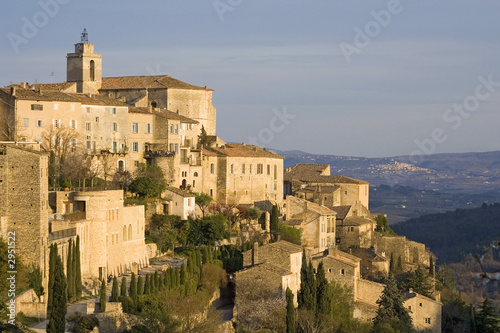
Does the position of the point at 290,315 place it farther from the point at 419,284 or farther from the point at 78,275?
the point at 419,284

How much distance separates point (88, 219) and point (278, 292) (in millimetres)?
9295

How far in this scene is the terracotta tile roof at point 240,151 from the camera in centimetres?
6150

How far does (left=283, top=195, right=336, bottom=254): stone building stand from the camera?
2354 inches

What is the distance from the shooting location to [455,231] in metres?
113

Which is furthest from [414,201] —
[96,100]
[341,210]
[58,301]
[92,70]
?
[58,301]

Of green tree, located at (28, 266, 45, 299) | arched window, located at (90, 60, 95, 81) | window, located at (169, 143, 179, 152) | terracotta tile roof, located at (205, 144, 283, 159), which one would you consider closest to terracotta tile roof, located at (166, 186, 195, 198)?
window, located at (169, 143, 179, 152)

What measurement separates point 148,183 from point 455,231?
67003 millimetres

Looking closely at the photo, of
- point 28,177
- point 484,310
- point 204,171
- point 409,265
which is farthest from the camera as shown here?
point 409,265

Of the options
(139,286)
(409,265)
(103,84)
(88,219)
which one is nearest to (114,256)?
(88,219)

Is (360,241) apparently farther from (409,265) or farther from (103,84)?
(103,84)

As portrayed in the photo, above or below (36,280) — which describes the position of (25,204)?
above

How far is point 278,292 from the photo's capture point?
4475 centimetres

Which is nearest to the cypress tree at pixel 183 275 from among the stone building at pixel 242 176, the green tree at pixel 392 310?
the green tree at pixel 392 310

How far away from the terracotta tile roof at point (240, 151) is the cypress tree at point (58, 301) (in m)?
25.4
